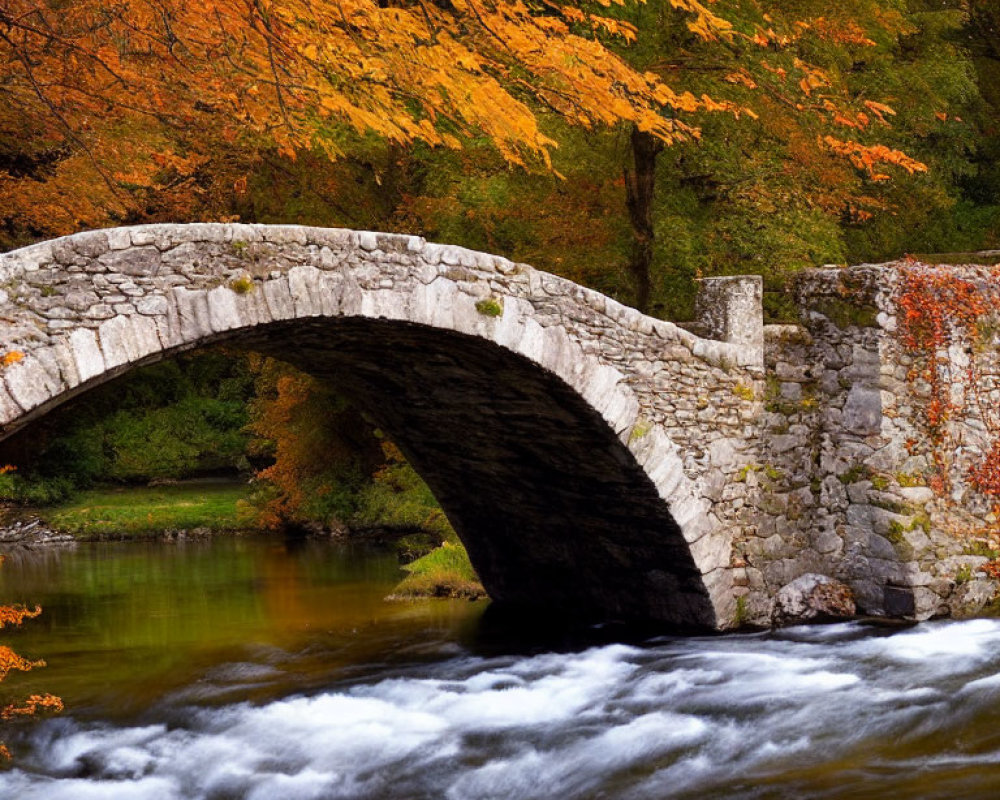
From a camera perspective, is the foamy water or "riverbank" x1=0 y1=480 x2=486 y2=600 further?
"riverbank" x1=0 y1=480 x2=486 y2=600

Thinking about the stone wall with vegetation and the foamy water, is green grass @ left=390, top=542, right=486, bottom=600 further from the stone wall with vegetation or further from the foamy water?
the stone wall with vegetation

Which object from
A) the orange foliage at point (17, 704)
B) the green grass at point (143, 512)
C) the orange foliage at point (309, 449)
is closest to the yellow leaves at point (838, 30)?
the orange foliage at point (309, 449)

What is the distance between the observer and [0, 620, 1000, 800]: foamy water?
6152 millimetres

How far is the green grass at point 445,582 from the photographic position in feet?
39.5

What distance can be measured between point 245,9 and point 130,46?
0.87 meters

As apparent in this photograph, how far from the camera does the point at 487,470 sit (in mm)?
9742

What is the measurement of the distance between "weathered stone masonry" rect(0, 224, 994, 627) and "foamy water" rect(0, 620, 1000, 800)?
0.63 meters

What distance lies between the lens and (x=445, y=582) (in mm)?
12211

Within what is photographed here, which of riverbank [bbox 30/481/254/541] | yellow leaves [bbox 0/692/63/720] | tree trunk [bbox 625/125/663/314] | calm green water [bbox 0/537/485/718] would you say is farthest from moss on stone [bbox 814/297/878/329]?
riverbank [bbox 30/481/254/541]

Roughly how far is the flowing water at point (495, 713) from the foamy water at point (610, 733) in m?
Result: 0.02

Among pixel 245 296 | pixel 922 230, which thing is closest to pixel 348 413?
pixel 922 230

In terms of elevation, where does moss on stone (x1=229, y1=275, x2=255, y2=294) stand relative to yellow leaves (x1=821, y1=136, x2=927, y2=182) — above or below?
below

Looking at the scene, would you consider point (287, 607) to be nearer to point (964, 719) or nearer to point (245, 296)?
point (245, 296)

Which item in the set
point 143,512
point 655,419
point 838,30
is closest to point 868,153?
point 838,30
